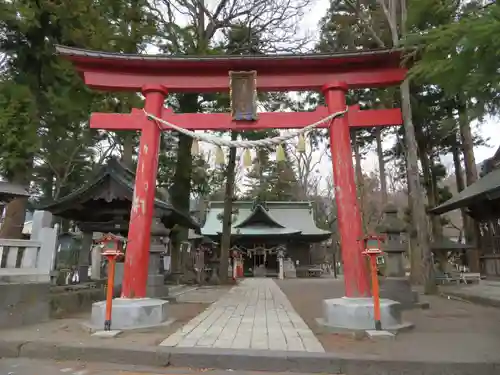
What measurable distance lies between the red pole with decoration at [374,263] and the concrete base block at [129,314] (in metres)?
3.94

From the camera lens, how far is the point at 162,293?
1120 centimetres

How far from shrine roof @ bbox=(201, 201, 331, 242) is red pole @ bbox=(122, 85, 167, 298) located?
2132cm

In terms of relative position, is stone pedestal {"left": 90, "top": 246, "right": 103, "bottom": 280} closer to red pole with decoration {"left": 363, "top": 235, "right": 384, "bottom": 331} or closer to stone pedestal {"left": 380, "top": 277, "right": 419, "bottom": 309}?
stone pedestal {"left": 380, "top": 277, "right": 419, "bottom": 309}

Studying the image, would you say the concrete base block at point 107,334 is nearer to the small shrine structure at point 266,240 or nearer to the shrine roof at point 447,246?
the shrine roof at point 447,246

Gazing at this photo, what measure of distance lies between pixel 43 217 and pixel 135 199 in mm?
2599

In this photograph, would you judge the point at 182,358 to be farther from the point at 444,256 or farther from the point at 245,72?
the point at 444,256

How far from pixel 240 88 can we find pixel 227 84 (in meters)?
0.40

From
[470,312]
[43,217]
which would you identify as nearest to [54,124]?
[43,217]

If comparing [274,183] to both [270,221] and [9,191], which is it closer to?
[270,221]

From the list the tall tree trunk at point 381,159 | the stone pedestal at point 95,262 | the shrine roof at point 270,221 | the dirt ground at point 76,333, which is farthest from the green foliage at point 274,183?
the dirt ground at point 76,333

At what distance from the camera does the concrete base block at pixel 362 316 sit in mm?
6605

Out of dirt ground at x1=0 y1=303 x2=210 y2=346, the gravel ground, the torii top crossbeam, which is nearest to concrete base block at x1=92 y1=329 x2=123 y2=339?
dirt ground at x1=0 y1=303 x2=210 y2=346

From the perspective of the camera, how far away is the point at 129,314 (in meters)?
6.78

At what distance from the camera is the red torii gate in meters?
7.90
